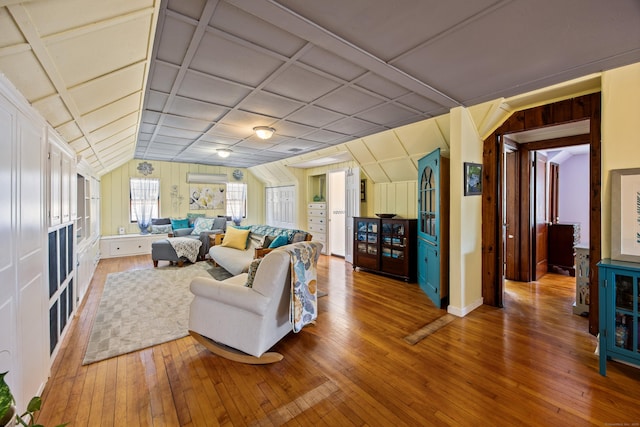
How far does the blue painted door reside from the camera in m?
3.35

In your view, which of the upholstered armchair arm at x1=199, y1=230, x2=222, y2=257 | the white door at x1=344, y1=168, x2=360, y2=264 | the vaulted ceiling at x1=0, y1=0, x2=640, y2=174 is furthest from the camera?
the upholstered armchair arm at x1=199, y1=230, x2=222, y2=257

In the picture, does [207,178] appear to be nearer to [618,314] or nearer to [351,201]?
[351,201]

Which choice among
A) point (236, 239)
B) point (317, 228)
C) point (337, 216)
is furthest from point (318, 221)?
point (236, 239)

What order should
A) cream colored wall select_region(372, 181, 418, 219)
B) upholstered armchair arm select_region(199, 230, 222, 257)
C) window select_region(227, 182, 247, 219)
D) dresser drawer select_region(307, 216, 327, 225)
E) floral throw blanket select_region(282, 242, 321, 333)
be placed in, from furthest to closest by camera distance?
window select_region(227, 182, 247, 219) → dresser drawer select_region(307, 216, 327, 225) → upholstered armchair arm select_region(199, 230, 222, 257) → cream colored wall select_region(372, 181, 418, 219) → floral throw blanket select_region(282, 242, 321, 333)

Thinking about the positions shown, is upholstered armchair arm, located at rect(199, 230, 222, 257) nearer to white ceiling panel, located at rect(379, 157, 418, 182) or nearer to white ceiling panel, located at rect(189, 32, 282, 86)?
white ceiling panel, located at rect(379, 157, 418, 182)

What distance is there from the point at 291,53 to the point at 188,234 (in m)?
5.57

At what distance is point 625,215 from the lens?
2115 millimetres

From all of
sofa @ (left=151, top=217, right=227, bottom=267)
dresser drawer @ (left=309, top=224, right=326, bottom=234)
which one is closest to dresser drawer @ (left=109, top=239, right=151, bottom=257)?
sofa @ (left=151, top=217, right=227, bottom=267)

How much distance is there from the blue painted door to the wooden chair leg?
2.16 m

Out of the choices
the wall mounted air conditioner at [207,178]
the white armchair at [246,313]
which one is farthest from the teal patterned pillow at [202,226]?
the white armchair at [246,313]

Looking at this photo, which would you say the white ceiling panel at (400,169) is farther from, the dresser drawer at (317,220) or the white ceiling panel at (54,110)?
the white ceiling panel at (54,110)

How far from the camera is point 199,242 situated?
5.45m

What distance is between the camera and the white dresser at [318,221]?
643cm

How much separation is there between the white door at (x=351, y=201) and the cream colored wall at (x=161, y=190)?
12.7 feet
